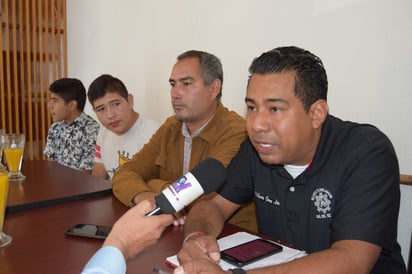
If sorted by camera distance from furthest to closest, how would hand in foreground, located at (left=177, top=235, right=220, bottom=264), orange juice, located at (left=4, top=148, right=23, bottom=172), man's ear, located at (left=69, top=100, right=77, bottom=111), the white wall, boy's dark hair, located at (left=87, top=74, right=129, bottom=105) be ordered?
man's ear, located at (left=69, top=100, right=77, bottom=111), boy's dark hair, located at (left=87, top=74, right=129, bottom=105), orange juice, located at (left=4, top=148, right=23, bottom=172), the white wall, hand in foreground, located at (left=177, top=235, right=220, bottom=264)

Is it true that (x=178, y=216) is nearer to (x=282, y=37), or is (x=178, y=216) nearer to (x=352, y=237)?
(x=352, y=237)

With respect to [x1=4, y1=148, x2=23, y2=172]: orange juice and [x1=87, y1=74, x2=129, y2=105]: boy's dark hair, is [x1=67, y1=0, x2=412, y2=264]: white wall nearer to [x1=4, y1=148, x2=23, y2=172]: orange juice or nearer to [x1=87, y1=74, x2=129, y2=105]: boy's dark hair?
[x1=87, y1=74, x2=129, y2=105]: boy's dark hair

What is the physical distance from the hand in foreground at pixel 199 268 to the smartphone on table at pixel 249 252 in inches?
4.8

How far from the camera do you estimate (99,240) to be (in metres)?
1.29

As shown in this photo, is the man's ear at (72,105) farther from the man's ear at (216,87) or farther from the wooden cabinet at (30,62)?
the man's ear at (216,87)

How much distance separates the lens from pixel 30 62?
504 cm

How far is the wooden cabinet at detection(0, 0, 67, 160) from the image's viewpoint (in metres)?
4.83

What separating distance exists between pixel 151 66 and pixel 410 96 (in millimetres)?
2462

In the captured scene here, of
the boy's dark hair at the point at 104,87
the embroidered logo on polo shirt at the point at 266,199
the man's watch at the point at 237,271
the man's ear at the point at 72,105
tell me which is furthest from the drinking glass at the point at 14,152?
the man's watch at the point at 237,271

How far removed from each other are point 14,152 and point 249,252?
1561 millimetres

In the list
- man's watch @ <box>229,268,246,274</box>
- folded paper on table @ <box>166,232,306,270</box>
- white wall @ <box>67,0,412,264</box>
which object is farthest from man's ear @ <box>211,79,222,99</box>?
man's watch @ <box>229,268,246,274</box>

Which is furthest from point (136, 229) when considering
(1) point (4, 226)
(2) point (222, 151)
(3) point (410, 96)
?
(3) point (410, 96)

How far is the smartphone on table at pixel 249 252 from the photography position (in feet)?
3.65

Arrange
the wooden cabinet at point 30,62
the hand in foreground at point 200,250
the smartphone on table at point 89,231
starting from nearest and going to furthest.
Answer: the hand in foreground at point 200,250
the smartphone on table at point 89,231
the wooden cabinet at point 30,62
